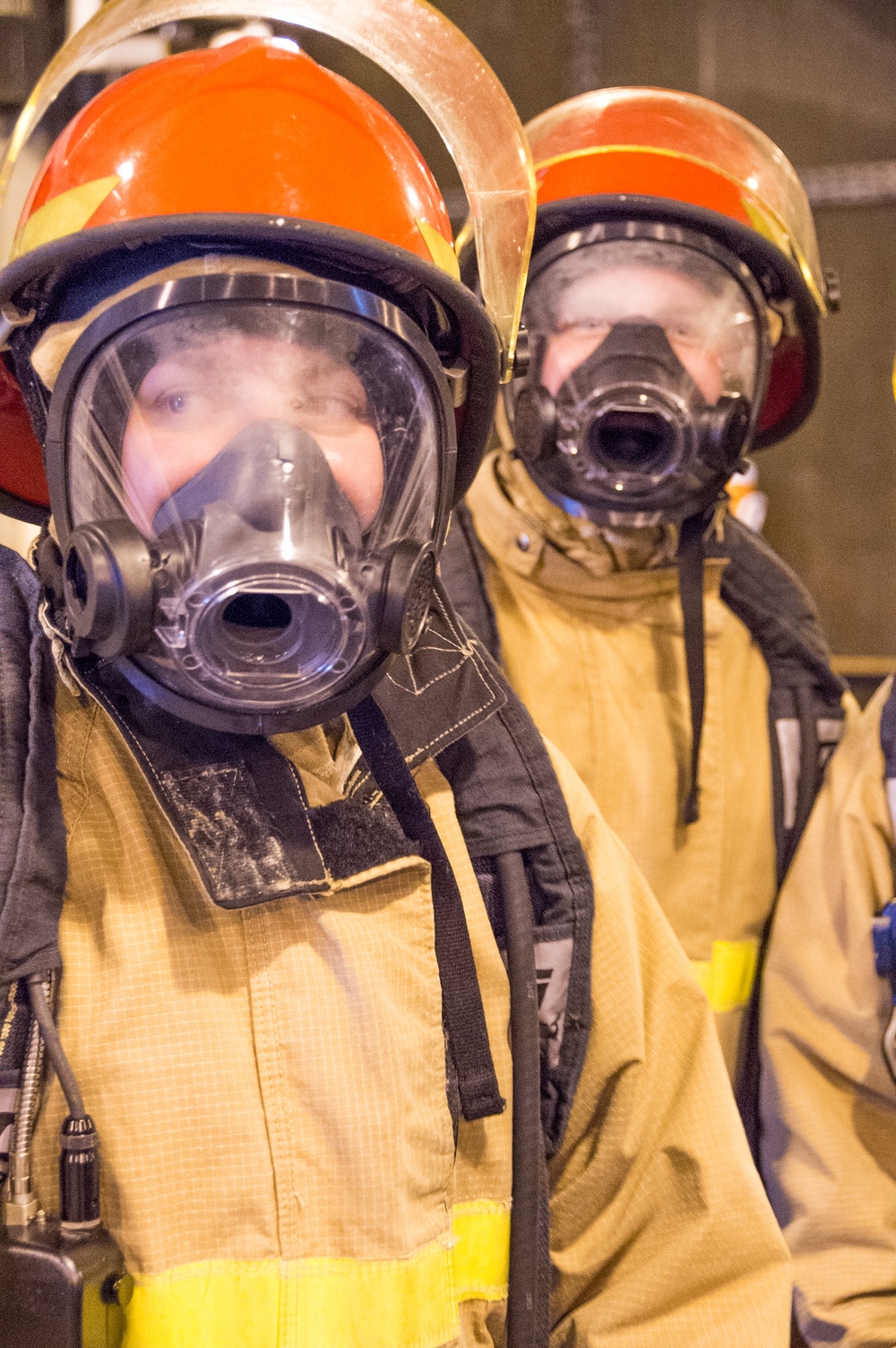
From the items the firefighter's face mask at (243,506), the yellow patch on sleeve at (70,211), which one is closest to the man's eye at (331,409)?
the firefighter's face mask at (243,506)

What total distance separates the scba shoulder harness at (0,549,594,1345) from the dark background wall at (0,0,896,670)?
220 centimetres

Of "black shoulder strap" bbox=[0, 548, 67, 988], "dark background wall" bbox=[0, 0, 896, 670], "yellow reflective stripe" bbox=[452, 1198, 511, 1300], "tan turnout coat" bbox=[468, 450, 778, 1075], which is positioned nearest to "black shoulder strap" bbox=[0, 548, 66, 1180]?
"black shoulder strap" bbox=[0, 548, 67, 988]

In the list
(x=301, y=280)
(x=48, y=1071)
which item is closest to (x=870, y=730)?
(x=301, y=280)

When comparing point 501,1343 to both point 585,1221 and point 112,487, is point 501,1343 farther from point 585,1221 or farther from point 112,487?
point 112,487

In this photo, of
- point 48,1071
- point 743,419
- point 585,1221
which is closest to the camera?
point 48,1071

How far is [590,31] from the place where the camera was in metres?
3.30

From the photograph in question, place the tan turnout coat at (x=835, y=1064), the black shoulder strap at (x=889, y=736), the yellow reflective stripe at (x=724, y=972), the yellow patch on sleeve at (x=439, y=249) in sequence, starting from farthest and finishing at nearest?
the yellow reflective stripe at (x=724, y=972) < the black shoulder strap at (x=889, y=736) < the tan turnout coat at (x=835, y=1064) < the yellow patch on sleeve at (x=439, y=249)

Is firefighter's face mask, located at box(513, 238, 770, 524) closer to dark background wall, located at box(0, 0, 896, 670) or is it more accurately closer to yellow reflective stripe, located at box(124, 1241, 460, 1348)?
yellow reflective stripe, located at box(124, 1241, 460, 1348)

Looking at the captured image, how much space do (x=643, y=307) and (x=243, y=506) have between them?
1129 mm

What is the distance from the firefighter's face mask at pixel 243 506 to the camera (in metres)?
1.08

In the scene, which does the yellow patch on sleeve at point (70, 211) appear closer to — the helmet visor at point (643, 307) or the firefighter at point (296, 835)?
the firefighter at point (296, 835)

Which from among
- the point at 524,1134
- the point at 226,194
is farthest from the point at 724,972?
the point at 226,194

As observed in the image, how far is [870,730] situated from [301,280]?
1.10m

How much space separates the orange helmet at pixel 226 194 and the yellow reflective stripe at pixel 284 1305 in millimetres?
776
